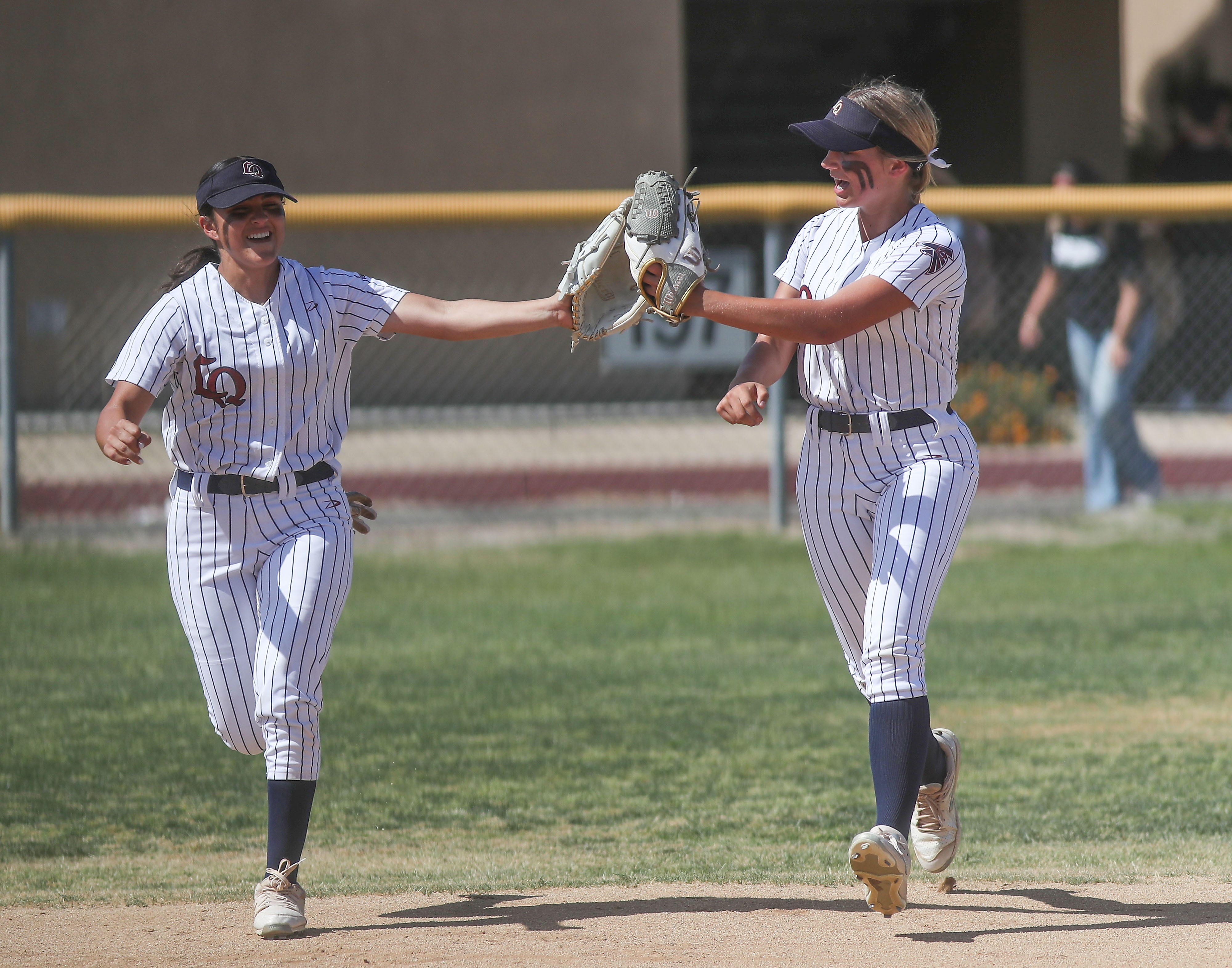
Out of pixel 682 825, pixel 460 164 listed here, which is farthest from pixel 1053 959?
pixel 460 164

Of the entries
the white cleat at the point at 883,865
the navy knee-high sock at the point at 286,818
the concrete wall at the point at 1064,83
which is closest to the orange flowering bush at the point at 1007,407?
the concrete wall at the point at 1064,83

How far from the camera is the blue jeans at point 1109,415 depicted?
10.1 m

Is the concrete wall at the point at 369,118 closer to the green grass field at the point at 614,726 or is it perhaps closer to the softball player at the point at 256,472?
the green grass field at the point at 614,726

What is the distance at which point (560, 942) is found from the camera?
3584 mm

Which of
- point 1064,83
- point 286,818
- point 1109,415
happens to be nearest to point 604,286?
point 286,818

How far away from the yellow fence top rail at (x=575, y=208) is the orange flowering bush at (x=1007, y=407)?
193cm

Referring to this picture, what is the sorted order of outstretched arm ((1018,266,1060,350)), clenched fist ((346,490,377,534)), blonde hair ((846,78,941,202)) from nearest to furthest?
blonde hair ((846,78,941,202)) → clenched fist ((346,490,377,534)) → outstretched arm ((1018,266,1060,350))

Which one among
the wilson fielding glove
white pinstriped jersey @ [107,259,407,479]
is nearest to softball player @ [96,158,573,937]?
white pinstriped jersey @ [107,259,407,479]

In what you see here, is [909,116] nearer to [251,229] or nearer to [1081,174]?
[251,229]

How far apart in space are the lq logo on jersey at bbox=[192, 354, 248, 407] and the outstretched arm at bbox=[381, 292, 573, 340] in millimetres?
400

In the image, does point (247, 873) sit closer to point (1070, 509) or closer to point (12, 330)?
point (12, 330)

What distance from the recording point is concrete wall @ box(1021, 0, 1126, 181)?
55.2ft

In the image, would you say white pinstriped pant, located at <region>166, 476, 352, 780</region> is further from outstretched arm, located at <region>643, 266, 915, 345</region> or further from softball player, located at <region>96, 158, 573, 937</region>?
outstretched arm, located at <region>643, 266, 915, 345</region>

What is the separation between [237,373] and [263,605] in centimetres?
56
